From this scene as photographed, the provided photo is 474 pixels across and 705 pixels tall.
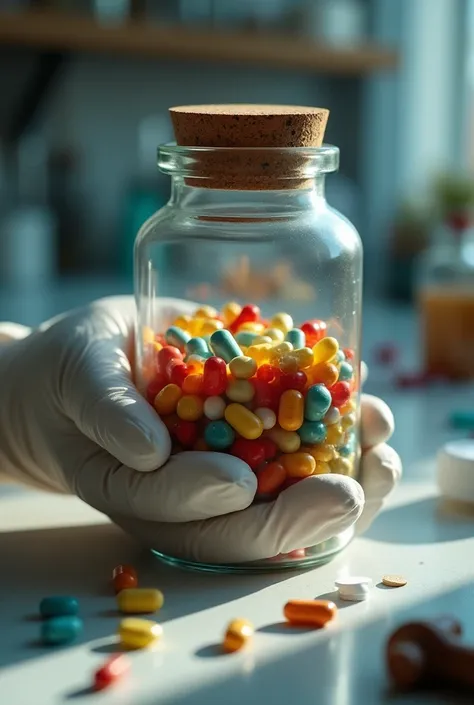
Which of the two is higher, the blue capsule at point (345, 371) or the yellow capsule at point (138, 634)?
the blue capsule at point (345, 371)

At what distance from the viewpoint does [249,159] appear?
2.63 ft

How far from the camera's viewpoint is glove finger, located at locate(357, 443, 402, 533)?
0.88 m

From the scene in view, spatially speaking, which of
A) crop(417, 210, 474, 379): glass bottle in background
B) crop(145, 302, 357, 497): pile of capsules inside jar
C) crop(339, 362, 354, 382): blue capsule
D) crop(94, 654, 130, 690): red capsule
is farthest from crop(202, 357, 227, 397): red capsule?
crop(417, 210, 474, 379): glass bottle in background

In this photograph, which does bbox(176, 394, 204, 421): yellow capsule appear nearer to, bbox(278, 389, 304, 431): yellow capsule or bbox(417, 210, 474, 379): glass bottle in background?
bbox(278, 389, 304, 431): yellow capsule

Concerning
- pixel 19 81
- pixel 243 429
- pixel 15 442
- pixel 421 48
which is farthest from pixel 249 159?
pixel 421 48

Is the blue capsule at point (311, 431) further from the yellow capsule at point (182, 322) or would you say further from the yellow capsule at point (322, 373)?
the yellow capsule at point (182, 322)

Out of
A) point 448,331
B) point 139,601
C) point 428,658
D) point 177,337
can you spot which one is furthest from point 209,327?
point 448,331

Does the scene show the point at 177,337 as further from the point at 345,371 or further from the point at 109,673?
the point at 109,673

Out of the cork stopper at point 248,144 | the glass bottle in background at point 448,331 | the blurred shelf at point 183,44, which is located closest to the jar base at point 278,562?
the cork stopper at point 248,144

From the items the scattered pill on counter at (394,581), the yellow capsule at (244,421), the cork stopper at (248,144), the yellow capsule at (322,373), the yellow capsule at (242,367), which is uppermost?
the cork stopper at (248,144)

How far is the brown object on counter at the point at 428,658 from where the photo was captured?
632 mm

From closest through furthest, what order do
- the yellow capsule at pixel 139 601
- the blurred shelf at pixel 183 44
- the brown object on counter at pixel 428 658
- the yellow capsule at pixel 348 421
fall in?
the brown object on counter at pixel 428 658 < the yellow capsule at pixel 139 601 < the yellow capsule at pixel 348 421 < the blurred shelf at pixel 183 44

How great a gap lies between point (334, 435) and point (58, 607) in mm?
238

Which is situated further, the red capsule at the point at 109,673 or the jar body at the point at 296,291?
the jar body at the point at 296,291
